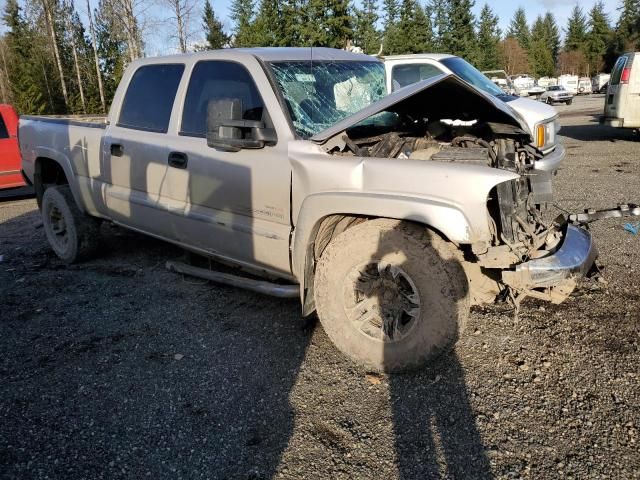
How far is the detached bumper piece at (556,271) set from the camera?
288 centimetres

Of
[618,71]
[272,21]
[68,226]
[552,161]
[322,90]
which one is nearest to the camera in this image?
[322,90]

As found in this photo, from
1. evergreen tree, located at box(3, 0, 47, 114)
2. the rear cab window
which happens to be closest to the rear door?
the rear cab window

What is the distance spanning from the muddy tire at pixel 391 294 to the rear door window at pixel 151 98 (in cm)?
200

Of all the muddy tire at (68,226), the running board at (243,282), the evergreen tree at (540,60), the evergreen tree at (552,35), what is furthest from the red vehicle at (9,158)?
the evergreen tree at (552,35)

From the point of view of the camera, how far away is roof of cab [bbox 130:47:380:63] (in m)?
3.76

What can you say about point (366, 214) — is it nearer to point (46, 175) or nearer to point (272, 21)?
point (46, 175)

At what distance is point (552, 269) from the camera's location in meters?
2.90

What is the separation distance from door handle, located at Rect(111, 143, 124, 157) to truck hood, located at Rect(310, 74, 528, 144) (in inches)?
84.1

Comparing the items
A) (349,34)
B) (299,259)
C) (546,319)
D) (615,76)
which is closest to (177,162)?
(299,259)

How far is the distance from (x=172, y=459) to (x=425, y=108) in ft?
9.19

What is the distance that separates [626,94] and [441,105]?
34.5 ft

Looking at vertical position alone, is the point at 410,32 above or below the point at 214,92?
above

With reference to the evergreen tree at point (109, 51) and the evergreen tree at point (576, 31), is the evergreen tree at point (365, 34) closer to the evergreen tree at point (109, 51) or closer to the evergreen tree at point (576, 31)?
the evergreen tree at point (109, 51)

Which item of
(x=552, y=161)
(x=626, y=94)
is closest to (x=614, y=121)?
(x=626, y=94)
